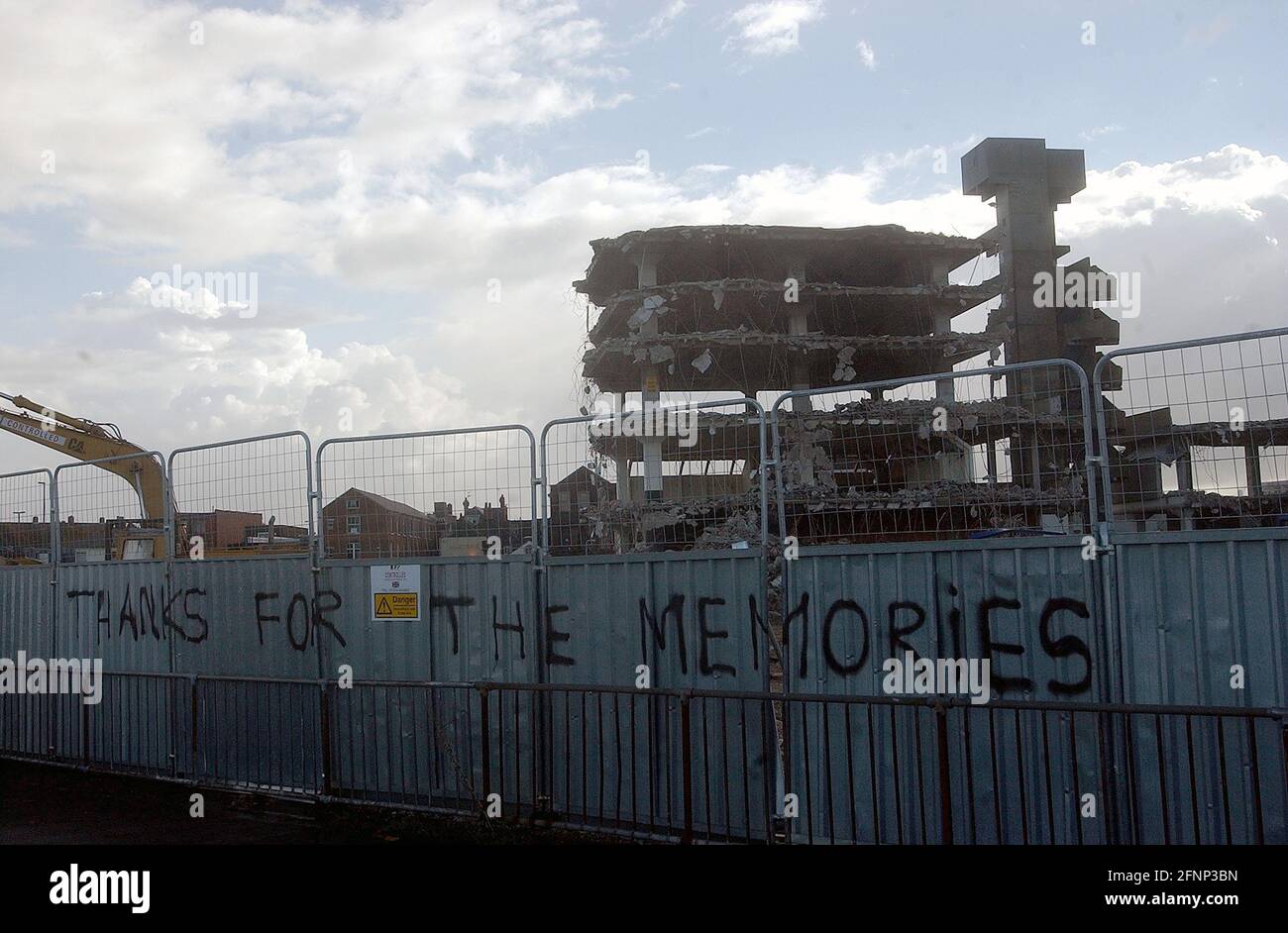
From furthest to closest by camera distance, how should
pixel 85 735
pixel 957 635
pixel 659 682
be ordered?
pixel 85 735, pixel 659 682, pixel 957 635

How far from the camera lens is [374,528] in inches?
380

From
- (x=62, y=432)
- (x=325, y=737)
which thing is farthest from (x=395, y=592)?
(x=62, y=432)

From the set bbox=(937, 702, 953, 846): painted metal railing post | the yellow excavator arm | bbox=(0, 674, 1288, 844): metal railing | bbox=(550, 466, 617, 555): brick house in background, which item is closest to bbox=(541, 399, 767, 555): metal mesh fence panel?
bbox=(550, 466, 617, 555): brick house in background

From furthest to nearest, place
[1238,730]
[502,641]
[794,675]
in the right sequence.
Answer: [502,641] < [794,675] < [1238,730]

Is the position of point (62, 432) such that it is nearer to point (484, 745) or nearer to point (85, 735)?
point (85, 735)

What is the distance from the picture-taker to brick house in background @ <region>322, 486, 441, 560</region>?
9.34 meters

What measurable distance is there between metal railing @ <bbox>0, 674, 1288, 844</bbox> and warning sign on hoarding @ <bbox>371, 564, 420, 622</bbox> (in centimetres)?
64

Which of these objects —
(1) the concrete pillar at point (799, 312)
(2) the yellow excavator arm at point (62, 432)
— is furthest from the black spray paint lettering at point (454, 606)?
(1) the concrete pillar at point (799, 312)

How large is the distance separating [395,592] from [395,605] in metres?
0.11
